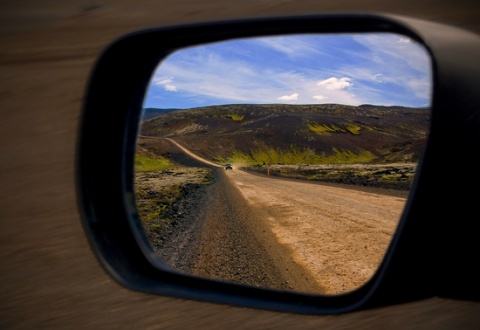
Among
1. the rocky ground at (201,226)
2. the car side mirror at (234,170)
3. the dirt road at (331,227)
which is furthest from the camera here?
the rocky ground at (201,226)

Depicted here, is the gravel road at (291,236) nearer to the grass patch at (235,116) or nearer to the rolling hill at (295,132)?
the rolling hill at (295,132)

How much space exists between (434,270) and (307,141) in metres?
0.68

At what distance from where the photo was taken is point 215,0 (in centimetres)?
163

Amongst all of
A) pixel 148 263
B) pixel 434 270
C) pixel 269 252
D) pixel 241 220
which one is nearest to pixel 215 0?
pixel 148 263

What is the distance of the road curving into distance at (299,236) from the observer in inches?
67.7

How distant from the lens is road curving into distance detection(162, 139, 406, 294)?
1.72 meters

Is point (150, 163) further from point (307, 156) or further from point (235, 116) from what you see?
point (307, 156)

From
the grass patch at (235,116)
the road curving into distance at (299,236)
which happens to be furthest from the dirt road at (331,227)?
the grass patch at (235,116)

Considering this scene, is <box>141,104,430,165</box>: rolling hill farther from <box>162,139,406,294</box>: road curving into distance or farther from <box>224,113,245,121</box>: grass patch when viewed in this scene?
<box>162,139,406,294</box>: road curving into distance

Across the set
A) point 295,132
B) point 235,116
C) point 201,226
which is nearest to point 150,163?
point 235,116

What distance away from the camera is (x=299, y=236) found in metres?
2.62

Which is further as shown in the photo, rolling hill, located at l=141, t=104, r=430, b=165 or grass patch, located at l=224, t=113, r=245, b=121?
grass patch, located at l=224, t=113, r=245, b=121

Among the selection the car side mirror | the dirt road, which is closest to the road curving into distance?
the dirt road

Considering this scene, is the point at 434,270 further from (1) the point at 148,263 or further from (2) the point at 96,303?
(2) the point at 96,303
